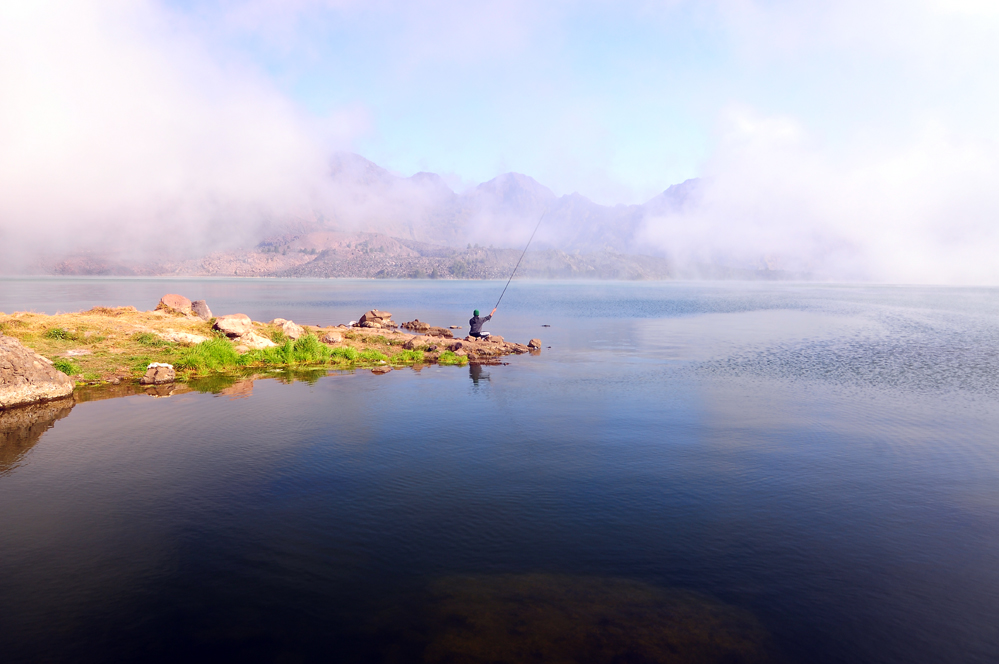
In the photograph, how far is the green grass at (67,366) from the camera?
26.2 m

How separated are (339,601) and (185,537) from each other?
15.2ft

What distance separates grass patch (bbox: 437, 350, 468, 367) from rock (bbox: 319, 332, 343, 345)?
7.65 metres

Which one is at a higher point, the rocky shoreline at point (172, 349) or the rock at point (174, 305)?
the rock at point (174, 305)

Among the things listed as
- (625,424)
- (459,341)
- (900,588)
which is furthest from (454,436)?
(459,341)

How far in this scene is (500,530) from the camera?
1289cm

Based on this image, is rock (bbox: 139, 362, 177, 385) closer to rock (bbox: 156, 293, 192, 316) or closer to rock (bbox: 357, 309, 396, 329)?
rock (bbox: 156, 293, 192, 316)

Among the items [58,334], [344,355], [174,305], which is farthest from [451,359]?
[174,305]

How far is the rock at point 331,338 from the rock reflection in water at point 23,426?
53.2ft

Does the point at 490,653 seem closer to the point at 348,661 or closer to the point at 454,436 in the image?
the point at 348,661

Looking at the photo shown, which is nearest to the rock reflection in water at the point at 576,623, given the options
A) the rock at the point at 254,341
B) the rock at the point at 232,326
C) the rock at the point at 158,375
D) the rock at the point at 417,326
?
the rock at the point at 158,375

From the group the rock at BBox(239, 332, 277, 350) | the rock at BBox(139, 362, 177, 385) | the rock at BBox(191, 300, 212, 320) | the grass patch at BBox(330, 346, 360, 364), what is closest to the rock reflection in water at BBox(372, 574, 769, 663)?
the rock at BBox(139, 362, 177, 385)

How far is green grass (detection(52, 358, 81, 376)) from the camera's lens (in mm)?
26250

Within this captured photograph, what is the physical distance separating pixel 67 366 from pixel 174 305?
17.2m

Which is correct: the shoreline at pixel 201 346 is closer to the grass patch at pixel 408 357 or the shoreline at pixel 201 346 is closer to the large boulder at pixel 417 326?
the grass patch at pixel 408 357
